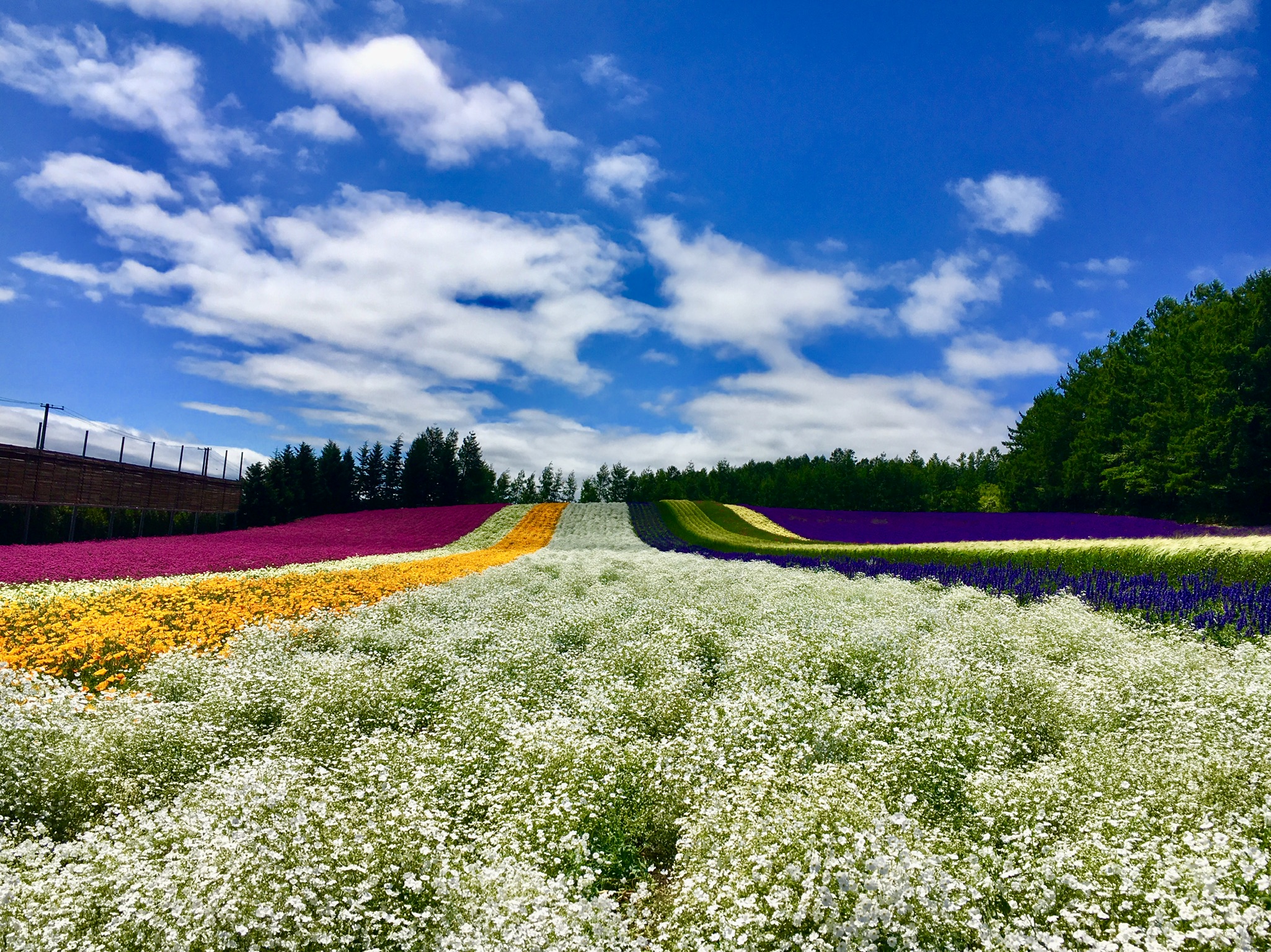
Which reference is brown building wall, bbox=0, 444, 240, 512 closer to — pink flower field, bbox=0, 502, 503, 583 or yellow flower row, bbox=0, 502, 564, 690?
pink flower field, bbox=0, 502, 503, 583

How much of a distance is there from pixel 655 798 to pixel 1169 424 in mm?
50939

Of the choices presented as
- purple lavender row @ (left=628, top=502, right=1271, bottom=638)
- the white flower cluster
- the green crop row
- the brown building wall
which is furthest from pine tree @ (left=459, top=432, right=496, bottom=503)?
purple lavender row @ (left=628, top=502, right=1271, bottom=638)

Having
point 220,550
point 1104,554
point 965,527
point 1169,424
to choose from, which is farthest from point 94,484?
point 1169,424

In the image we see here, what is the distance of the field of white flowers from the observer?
3.62m

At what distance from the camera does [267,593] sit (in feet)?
51.0

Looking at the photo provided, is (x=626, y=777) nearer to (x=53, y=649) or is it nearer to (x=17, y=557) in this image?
(x=53, y=649)

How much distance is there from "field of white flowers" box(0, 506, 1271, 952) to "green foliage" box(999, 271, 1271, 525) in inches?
1448

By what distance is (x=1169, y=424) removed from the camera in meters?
43.0

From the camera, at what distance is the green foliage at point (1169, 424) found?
3656cm

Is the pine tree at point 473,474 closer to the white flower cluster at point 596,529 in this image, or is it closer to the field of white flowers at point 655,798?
the white flower cluster at point 596,529

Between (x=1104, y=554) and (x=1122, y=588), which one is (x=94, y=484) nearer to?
(x=1122, y=588)

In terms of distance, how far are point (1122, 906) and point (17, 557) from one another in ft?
95.9

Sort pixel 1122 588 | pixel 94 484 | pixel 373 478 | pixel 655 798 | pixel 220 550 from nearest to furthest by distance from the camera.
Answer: pixel 655 798 < pixel 1122 588 < pixel 220 550 < pixel 94 484 < pixel 373 478

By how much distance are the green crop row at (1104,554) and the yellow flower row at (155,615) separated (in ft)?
59.5
